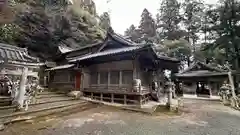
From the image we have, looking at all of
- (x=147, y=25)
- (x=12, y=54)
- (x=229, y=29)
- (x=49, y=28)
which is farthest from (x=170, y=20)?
(x=12, y=54)

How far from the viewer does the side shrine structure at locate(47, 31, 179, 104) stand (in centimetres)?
1002

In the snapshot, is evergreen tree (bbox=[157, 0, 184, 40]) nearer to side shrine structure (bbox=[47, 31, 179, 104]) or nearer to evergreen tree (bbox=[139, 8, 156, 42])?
evergreen tree (bbox=[139, 8, 156, 42])

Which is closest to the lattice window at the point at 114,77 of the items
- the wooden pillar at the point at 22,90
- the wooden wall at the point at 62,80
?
the wooden wall at the point at 62,80

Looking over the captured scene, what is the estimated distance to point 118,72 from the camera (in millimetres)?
11188

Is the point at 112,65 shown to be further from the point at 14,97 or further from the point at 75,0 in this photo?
the point at 75,0

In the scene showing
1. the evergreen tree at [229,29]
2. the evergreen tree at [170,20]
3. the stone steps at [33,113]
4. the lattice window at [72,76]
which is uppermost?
the evergreen tree at [170,20]

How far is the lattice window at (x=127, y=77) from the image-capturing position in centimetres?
1055

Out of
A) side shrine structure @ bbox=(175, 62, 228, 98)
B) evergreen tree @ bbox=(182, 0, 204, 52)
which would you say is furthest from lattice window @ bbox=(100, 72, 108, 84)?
evergreen tree @ bbox=(182, 0, 204, 52)

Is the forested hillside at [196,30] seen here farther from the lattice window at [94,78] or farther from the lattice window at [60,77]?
the lattice window at [60,77]

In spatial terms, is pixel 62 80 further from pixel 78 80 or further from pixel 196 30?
pixel 196 30

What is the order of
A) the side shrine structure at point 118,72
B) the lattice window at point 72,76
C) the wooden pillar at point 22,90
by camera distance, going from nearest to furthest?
the wooden pillar at point 22,90 → the side shrine structure at point 118,72 → the lattice window at point 72,76

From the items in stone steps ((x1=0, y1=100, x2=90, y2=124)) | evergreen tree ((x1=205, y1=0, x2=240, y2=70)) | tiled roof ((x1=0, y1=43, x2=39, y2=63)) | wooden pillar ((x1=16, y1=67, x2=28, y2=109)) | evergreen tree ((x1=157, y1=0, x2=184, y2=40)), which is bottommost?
stone steps ((x1=0, y1=100, x2=90, y2=124))

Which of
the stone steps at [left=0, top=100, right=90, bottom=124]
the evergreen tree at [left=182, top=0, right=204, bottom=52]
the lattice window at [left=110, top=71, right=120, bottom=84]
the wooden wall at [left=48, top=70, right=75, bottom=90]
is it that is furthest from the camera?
the evergreen tree at [left=182, top=0, right=204, bottom=52]

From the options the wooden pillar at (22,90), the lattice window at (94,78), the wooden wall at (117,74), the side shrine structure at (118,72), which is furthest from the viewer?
the lattice window at (94,78)
